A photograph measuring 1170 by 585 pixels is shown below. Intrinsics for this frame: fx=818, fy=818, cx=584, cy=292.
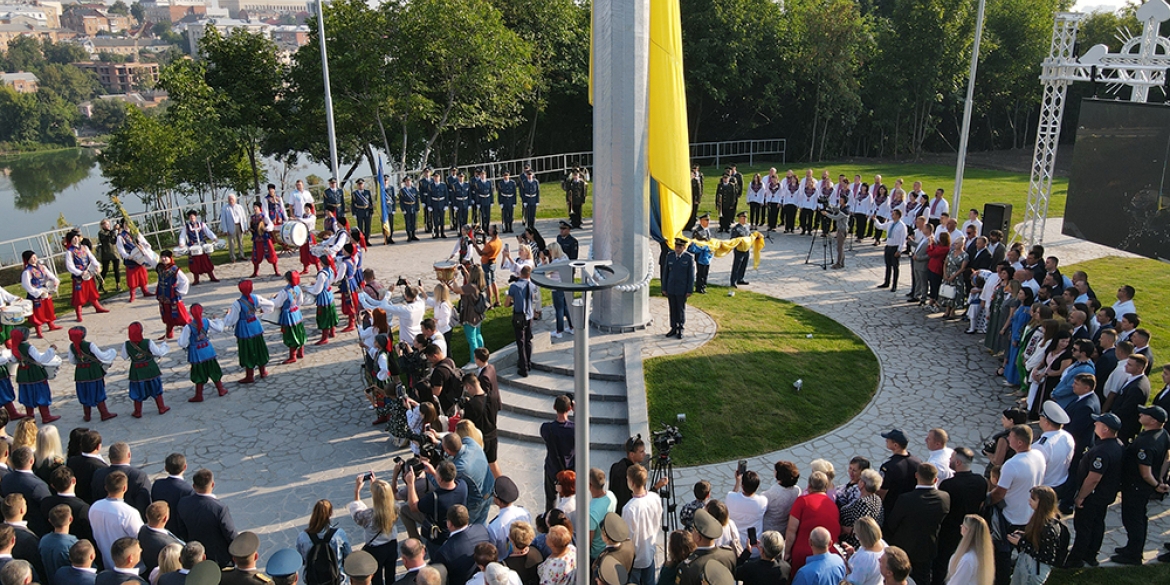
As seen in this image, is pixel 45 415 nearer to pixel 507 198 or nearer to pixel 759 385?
pixel 759 385

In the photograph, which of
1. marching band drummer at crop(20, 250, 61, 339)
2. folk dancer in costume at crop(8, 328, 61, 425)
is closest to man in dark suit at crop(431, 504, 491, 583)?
folk dancer in costume at crop(8, 328, 61, 425)

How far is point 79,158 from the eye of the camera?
5947cm

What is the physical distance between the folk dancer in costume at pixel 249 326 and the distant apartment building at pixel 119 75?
353 feet

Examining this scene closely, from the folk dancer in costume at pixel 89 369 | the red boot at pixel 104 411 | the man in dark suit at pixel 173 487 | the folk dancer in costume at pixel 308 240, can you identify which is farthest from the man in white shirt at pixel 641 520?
the folk dancer in costume at pixel 308 240

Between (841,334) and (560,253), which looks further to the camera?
(841,334)

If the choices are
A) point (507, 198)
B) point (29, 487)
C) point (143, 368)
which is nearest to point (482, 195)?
point (507, 198)

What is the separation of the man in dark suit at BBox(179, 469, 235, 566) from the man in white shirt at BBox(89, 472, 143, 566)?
0.38 meters

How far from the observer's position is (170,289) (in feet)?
45.5

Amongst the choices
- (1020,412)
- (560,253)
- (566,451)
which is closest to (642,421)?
(566,451)

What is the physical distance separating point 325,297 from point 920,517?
1022cm

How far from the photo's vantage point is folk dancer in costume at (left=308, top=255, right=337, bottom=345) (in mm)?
13570

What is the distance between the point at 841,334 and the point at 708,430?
4595mm

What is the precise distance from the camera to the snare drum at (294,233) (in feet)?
53.3

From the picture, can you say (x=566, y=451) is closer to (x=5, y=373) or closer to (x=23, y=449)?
(x=23, y=449)
